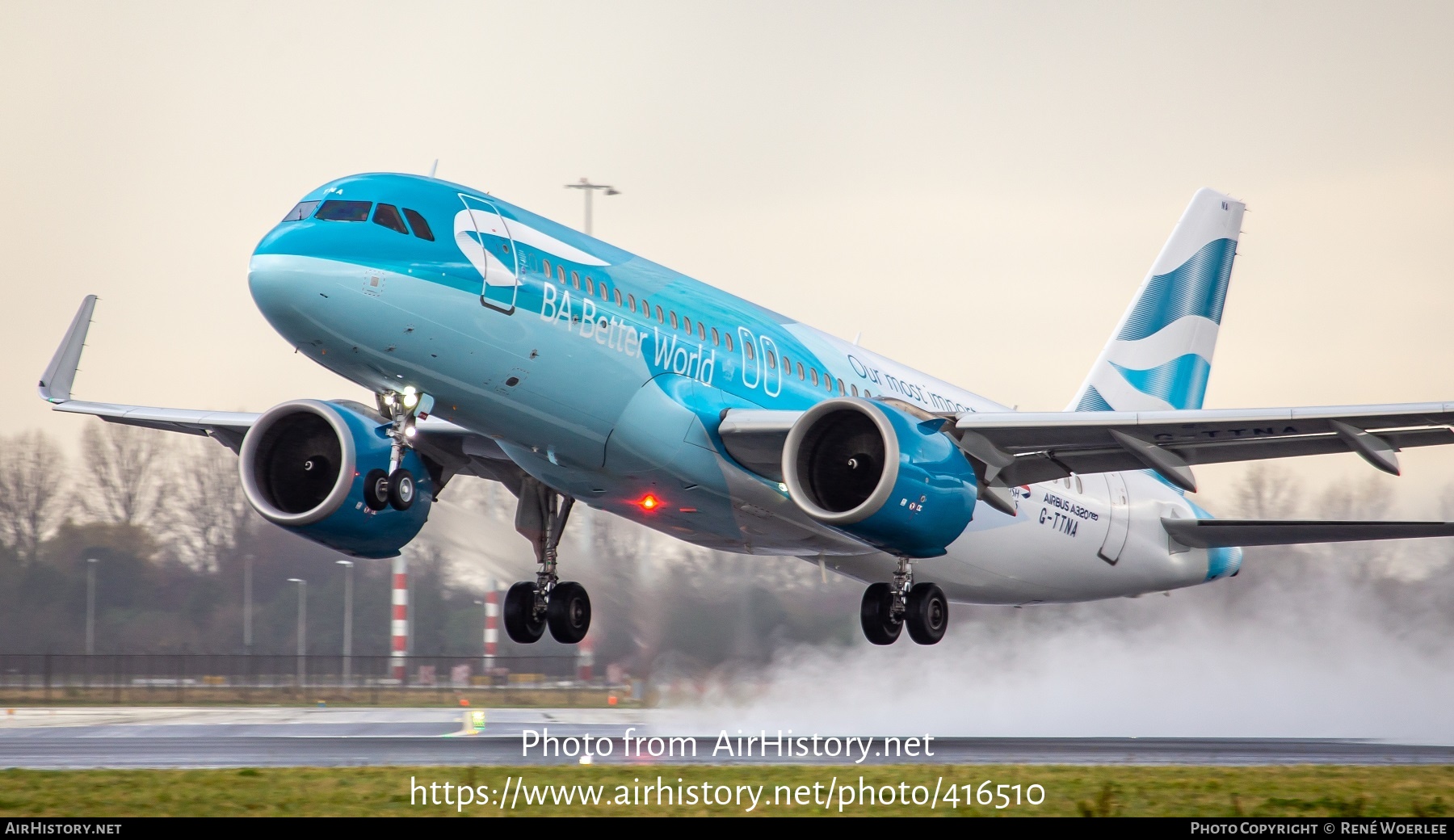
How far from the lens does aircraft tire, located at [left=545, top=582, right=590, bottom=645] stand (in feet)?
84.5

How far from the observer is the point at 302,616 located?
49.2m

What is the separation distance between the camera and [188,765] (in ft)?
63.8

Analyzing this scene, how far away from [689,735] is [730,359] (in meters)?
6.53

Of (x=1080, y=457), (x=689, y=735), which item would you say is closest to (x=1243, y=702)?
(x=1080, y=457)

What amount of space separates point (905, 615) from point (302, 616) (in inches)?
1161

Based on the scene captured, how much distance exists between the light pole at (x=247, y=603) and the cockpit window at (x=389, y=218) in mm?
30079

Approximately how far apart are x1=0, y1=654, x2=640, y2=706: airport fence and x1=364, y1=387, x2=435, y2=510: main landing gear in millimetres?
17110

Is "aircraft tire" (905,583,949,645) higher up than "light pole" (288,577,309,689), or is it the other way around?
"light pole" (288,577,309,689)

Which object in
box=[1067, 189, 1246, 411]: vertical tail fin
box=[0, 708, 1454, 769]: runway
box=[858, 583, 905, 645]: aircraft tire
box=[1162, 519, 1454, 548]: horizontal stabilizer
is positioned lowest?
box=[0, 708, 1454, 769]: runway

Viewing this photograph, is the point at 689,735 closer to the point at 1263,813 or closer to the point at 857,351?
the point at 857,351

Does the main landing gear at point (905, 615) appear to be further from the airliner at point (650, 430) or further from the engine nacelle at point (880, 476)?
the engine nacelle at point (880, 476)

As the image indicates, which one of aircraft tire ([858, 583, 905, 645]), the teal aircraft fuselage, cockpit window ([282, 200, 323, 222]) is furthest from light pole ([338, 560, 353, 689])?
cockpit window ([282, 200, 323, 222])

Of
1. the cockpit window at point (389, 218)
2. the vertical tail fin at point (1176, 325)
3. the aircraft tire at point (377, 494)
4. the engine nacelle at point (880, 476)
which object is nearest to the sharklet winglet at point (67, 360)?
the aircraft tire at point (377, 494)

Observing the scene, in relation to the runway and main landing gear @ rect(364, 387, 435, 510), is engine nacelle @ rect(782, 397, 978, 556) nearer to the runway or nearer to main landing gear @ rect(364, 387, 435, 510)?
the runway
